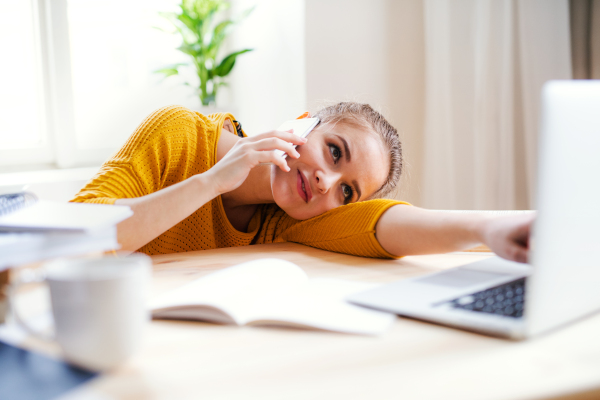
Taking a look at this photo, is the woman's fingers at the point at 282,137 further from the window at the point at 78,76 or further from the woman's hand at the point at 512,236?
the window at the point at 78,76

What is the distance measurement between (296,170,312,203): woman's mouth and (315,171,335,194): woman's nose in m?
→ 0.03

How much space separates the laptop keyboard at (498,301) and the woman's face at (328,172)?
1.82ft

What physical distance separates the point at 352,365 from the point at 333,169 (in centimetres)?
75

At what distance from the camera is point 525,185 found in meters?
2.07

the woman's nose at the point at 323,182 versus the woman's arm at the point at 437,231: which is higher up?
the woman's nose at the point at 323,182

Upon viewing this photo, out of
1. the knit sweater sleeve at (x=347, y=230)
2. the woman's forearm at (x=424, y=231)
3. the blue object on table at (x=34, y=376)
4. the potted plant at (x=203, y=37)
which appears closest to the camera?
the blue object on table at (x=34, y=376)

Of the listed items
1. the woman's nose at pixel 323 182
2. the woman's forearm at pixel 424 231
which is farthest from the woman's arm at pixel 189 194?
the woman's forearm at pixel 424 231

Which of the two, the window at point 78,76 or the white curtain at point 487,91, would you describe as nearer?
the white curtain at point 487,91

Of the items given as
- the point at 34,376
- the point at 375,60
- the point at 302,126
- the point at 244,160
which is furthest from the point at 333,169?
the point at 375,60

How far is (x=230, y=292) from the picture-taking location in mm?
613

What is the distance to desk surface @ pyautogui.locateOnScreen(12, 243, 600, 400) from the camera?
394 mm

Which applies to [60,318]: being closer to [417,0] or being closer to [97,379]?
[97,379]

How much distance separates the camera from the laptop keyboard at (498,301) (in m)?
0.53

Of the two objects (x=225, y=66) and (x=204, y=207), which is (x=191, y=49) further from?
(x=204, y=207)
